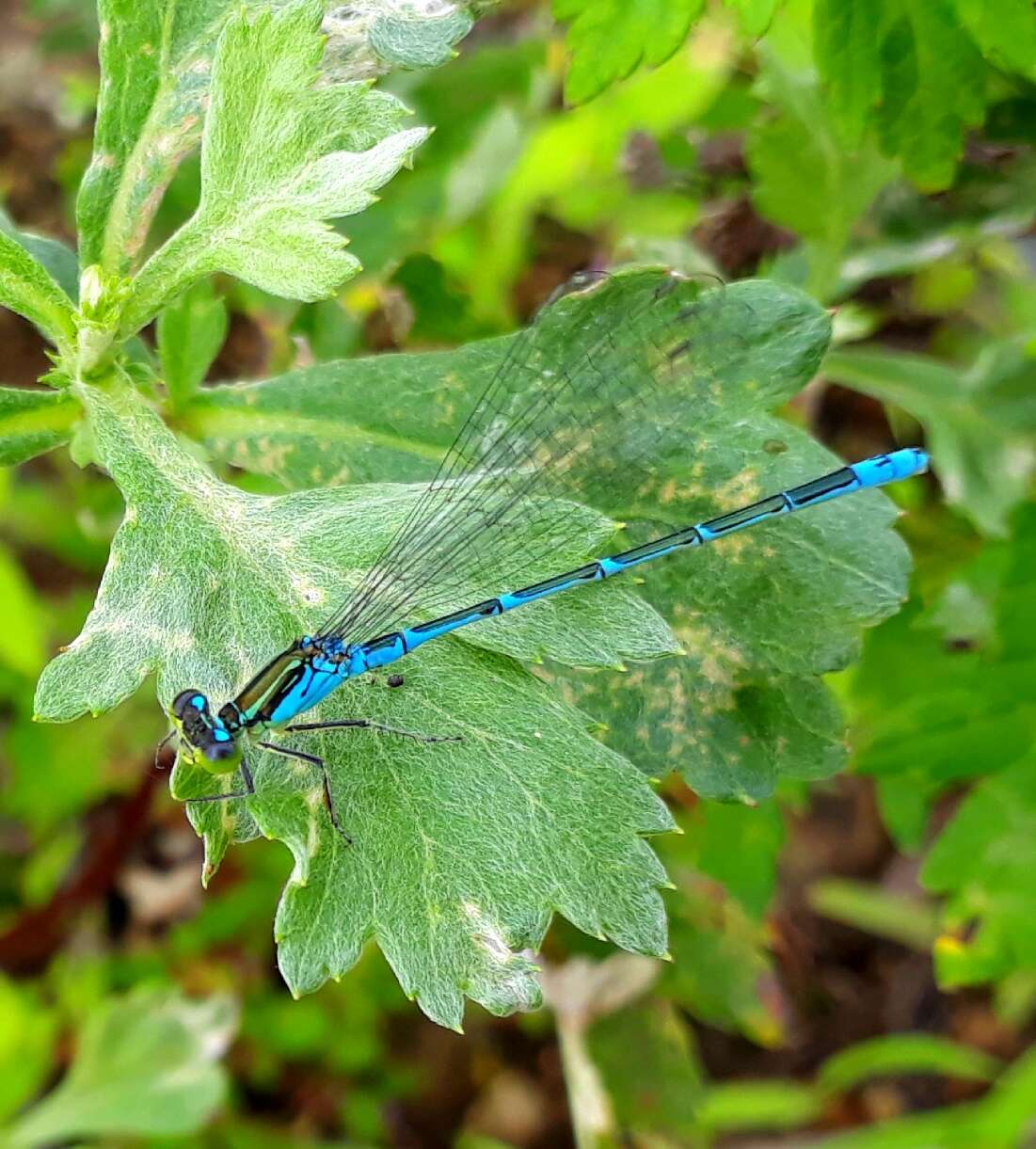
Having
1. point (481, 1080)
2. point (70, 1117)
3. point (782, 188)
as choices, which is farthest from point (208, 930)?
point (782, 188)

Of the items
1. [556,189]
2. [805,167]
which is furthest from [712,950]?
[556,189]

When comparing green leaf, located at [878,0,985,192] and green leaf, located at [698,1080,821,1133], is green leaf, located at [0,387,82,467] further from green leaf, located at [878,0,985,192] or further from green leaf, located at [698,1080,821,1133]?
green leaf, located at [698,1080,821,1133]

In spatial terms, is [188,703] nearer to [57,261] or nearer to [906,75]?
[57,261]

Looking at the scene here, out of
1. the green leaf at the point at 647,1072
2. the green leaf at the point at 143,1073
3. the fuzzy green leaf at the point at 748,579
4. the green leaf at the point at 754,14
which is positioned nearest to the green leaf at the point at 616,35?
the green leaf at the point at 754,14

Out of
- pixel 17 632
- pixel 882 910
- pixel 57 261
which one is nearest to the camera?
pixel 57 261

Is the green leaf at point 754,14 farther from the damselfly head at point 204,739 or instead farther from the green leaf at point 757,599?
the damselfly head at point 204,739

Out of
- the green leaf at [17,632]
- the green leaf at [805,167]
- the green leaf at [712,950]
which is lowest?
the green leaf at [712,950]

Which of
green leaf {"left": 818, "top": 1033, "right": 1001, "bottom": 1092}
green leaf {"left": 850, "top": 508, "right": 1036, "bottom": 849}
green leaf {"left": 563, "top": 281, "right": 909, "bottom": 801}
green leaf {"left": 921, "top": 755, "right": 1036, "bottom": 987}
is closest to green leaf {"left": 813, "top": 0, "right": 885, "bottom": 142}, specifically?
green leaf {"left": 563, "top": 281, "right": 909, "bottom": 801}
